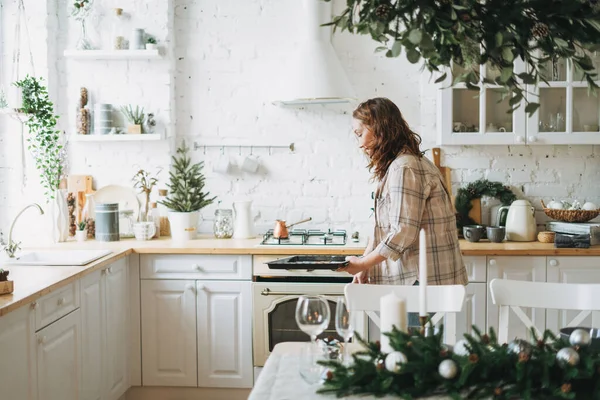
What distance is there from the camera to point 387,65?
4.30 meters

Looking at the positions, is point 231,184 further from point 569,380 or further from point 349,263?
point 569,380

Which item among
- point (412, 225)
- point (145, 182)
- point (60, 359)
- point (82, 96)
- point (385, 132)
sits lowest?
point (60, 359)

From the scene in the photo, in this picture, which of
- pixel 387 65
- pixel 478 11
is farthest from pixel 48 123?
pixel 478 11

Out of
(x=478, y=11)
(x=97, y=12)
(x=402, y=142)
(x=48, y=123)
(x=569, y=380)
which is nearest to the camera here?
(x=478, y=11)

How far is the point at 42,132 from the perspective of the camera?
402 cm

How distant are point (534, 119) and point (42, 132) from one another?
9.24 feet

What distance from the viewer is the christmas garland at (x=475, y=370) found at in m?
1.57

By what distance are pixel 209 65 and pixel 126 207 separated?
3.39 feet

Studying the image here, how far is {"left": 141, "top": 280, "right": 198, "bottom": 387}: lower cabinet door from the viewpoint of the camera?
3.79m

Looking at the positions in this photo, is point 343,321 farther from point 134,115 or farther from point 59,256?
point 134,115

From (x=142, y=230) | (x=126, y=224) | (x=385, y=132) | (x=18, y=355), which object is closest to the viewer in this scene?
(x=18, y=355)

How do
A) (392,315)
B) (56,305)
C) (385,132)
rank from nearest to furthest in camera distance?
(392,315) < (385,132) < (56,305)

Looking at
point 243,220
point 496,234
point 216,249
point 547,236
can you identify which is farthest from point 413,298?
point 243,220

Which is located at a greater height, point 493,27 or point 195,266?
point 493,27
